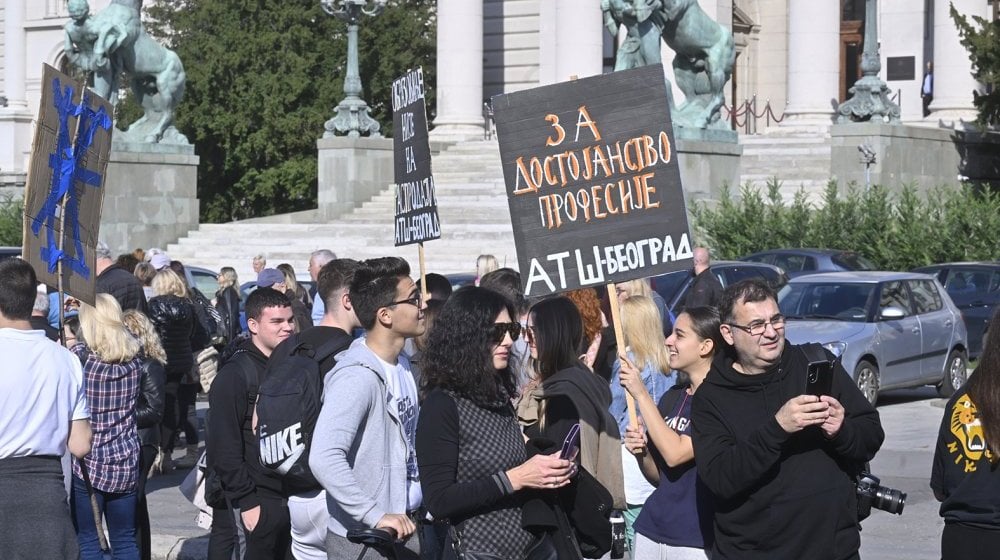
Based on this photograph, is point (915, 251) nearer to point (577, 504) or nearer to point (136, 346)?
point (136, 346)

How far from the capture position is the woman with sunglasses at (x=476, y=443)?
577 centimetres

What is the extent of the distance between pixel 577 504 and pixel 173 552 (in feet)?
16.6

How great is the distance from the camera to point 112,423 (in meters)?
8.65

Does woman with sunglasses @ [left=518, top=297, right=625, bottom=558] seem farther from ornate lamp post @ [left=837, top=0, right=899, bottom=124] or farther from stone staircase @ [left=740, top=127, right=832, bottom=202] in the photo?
stone staircase @ [left=740, top=127, right=832, bottom=202]

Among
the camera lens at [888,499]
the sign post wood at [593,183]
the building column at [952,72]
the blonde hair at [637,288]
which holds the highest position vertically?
the building column at [952,72]

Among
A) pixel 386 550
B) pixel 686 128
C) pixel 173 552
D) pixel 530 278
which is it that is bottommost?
pixel 173 552

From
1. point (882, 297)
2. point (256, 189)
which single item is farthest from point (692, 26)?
point (256, 189)

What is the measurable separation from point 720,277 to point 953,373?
2720 millimetres

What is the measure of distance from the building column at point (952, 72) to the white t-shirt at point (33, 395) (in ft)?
114

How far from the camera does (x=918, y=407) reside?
61.0 ft

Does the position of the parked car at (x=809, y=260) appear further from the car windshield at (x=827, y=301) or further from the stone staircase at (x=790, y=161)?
the stone staircase at (x=790, y=161)

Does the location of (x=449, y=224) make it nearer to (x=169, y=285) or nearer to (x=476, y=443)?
(x=169, y=285)

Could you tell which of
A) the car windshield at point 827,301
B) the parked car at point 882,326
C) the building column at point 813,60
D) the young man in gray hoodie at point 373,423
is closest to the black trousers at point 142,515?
the young man in gray hoodie at point 373,423

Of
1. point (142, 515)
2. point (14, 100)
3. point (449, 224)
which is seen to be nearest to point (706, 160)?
point (449, 224)
